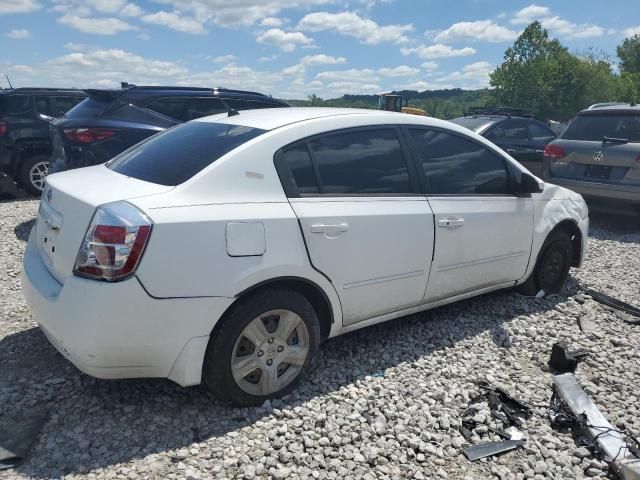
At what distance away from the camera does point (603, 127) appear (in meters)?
7.82

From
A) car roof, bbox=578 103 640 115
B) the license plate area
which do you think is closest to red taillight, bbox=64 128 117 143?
the license plate area

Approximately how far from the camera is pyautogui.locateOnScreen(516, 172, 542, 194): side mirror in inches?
168

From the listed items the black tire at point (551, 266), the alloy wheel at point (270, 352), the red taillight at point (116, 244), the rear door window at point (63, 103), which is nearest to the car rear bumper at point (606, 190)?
the black tire at point (551, 266)

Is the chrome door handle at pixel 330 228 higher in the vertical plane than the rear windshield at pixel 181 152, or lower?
lower

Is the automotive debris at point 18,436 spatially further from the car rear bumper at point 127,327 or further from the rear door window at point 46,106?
the rear door window at point 46,106

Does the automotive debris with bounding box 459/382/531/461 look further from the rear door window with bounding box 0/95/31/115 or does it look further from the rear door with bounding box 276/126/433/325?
the rear door window with bounding box 0/95/31/115

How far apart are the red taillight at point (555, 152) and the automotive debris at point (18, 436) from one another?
770 centimetres

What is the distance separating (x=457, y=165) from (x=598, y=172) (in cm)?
478

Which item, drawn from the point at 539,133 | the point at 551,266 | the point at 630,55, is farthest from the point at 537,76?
the point at 551,266

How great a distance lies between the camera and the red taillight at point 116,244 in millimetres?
2463

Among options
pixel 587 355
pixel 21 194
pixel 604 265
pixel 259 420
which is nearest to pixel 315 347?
pixel 259 420

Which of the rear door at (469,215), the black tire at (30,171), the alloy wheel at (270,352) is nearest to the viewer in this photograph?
the alloy wheel at (270,352)

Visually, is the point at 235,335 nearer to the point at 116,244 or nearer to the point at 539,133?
the point at 116,244

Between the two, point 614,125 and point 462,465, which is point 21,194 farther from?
point 614,125
